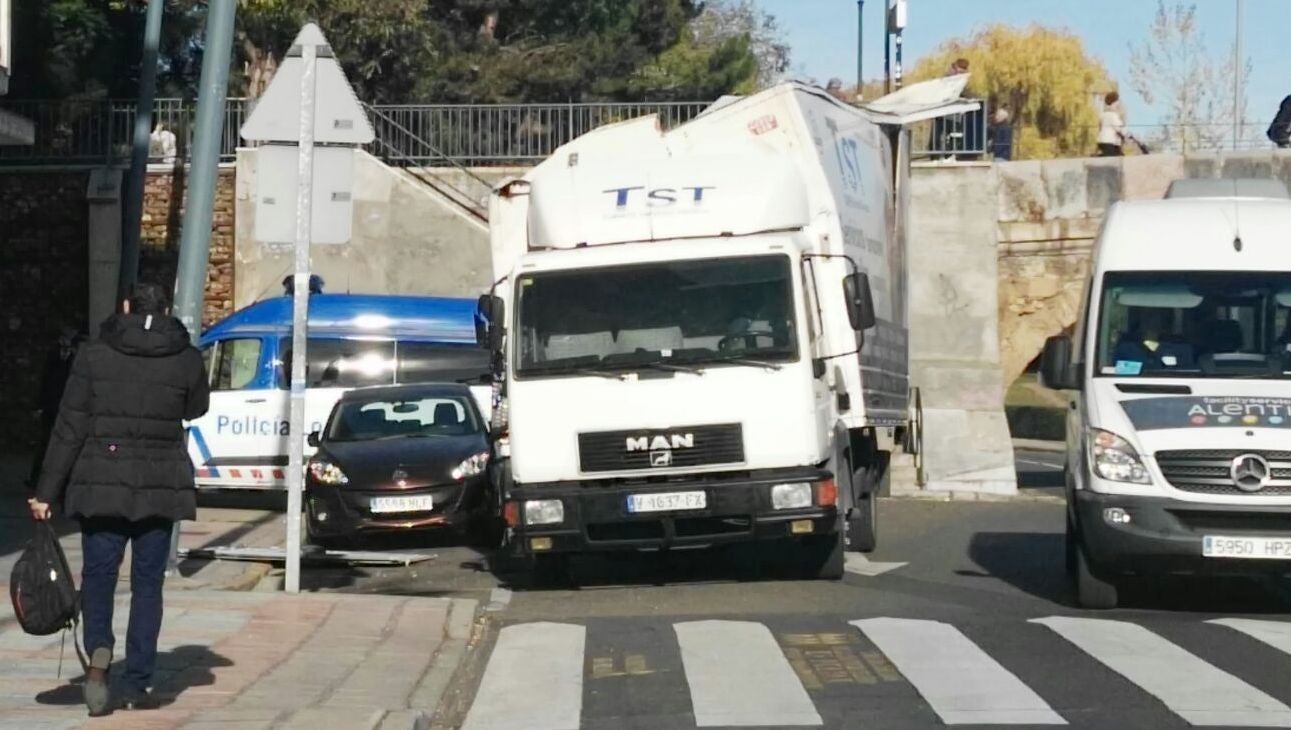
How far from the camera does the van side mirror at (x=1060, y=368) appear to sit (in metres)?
13.1

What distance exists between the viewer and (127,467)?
838 cm

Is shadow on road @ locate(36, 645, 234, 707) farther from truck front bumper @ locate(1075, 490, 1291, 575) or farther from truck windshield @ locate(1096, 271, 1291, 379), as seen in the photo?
truck windshield @ locate(1096, 271, 1291, 379)

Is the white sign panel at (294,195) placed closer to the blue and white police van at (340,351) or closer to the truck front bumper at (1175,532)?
the truck front bumper at (1175,532)

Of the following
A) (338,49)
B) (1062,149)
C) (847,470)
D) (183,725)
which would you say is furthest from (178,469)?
(1062,149)

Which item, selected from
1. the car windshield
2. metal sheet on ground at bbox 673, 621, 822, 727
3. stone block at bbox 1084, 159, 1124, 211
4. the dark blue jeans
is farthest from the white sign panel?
stone block at bbox 1084, 159, 1124, 211

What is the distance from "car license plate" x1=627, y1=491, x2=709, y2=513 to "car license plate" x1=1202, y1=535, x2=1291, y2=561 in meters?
3.32

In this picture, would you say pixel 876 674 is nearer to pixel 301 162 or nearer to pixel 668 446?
pixel 668 446

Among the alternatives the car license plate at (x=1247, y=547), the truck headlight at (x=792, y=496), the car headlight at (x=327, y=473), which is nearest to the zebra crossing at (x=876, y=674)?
the car license plate at (x=1247, y=547)

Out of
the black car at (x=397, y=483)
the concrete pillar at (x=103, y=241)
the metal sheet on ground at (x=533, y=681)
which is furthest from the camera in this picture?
the concrete pillar at (x=103, y=241)

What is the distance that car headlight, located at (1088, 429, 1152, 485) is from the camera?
483 inches

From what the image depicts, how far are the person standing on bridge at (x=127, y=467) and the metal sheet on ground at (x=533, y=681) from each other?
1.54 m

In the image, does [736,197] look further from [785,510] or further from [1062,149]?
[1062,149]

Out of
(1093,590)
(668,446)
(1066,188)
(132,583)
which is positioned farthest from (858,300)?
(1066,188)

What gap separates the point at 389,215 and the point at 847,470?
15.4 meters
